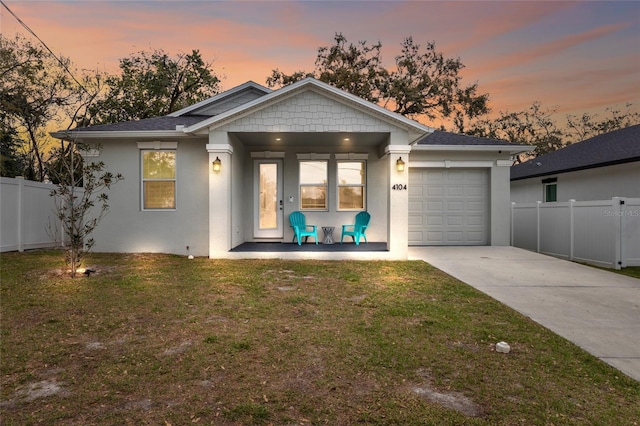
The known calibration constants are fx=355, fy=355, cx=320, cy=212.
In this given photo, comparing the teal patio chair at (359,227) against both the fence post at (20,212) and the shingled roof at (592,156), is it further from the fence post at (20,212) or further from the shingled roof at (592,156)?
the fence post at (20,212)

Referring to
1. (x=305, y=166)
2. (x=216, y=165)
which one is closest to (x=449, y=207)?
(x=305, y=166)

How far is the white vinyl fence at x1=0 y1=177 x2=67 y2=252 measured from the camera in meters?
9.09

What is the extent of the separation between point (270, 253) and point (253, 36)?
9.09m

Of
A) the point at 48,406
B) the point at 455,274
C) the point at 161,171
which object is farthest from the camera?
the point at 161,171

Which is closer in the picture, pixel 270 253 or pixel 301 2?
pixel 270 253

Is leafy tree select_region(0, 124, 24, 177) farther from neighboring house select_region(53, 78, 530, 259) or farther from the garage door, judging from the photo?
the garage door

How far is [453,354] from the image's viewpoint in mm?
3311

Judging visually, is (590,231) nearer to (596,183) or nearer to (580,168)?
(596,183)

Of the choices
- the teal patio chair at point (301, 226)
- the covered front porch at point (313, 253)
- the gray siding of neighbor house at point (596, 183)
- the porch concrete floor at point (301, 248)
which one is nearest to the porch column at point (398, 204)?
the covered front porch at point (313, 253)

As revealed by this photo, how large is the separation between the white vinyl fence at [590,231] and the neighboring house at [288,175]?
1.06 meters

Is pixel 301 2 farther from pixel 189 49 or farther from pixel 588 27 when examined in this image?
pixel 189 49

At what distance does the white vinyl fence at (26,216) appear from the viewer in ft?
29.8

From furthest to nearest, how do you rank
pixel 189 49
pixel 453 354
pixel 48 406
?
1. pixel 189 49
2. pixel 453 354
3. pixel 48 406

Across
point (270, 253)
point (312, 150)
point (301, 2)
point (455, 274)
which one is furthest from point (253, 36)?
point (455, 274)
